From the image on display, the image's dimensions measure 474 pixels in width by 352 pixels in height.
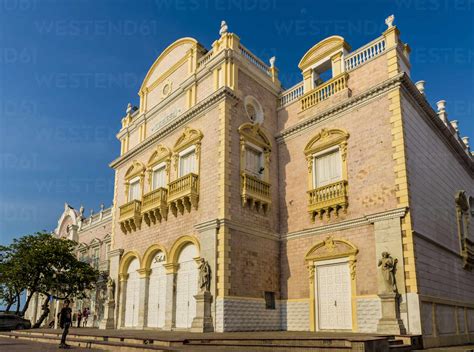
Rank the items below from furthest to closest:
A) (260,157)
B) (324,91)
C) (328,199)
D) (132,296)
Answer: (132,296), (260,157), (324,91), (328,199)

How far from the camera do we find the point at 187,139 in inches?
794

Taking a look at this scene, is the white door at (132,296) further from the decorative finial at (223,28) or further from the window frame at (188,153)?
the decorative finial at (223,28)

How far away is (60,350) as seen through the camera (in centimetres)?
1154

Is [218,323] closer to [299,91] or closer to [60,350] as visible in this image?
[60,350]

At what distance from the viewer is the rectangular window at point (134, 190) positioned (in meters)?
23.9

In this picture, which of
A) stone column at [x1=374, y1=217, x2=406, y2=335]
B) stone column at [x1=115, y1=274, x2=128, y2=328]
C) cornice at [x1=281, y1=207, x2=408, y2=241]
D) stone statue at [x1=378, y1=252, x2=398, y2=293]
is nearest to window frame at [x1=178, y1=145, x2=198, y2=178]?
cornice at [x1=281, y1=207, x2=408, y2=241]

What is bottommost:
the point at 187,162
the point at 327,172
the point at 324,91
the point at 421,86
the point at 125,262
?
the point at 125,262

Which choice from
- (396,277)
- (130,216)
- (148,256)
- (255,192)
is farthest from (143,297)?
(396,277)

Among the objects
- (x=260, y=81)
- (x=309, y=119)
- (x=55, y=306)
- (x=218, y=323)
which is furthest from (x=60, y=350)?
(x=55, y=306)

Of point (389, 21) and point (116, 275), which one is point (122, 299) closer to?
point (116, 275)

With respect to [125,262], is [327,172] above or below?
above

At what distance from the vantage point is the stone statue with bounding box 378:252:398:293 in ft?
45.8

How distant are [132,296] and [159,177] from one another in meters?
6.25

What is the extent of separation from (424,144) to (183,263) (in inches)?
445
